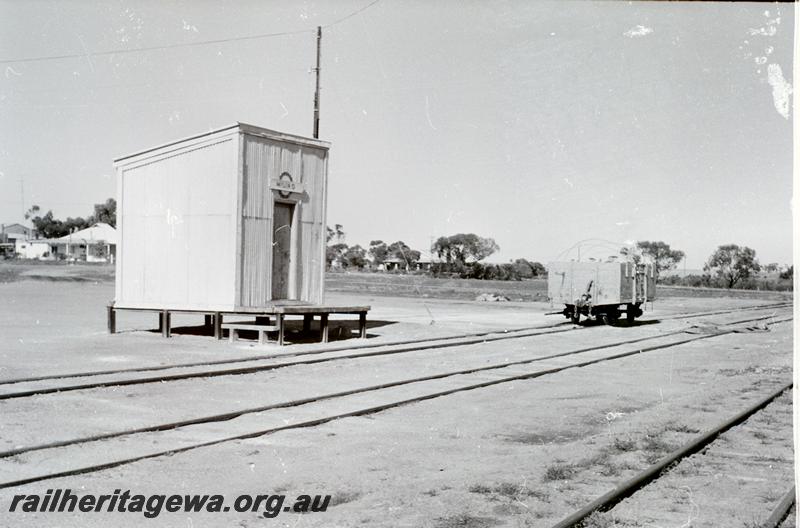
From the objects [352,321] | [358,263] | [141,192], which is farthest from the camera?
[358,263]

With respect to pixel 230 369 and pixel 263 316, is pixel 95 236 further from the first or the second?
pixel 230 369

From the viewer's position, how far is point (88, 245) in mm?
108062

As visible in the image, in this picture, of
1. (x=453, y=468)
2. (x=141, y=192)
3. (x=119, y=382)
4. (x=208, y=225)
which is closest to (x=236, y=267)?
(x=208, y=225)

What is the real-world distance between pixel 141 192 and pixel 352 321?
8209 mm

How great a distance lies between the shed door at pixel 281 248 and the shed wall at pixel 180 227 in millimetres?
1243

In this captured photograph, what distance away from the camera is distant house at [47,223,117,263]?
4136 inches

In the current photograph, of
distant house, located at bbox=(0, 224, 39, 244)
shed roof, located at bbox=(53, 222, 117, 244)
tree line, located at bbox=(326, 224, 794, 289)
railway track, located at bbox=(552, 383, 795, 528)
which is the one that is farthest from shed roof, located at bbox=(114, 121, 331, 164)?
distant house, located at bbox=(0, 224, 39, 244)

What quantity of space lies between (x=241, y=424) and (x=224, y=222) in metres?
8.41

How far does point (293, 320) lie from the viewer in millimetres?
23297

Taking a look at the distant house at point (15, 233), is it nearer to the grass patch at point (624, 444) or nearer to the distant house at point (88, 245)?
the distant house at point (88, 245)

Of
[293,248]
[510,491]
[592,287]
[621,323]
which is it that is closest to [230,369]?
[293,248]

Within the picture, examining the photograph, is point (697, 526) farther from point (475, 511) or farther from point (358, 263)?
point (358, 263)

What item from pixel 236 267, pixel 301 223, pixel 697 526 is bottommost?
pixel 697 526

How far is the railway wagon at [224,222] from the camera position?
15859 millimetres
